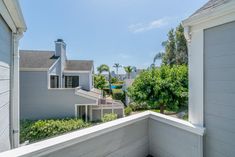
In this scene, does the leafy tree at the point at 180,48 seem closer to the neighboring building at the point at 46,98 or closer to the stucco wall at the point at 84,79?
the stucco wall at the point at 84,79

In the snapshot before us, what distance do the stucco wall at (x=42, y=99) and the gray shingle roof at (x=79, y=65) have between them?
476 cm

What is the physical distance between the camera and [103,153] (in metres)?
→ 1.88

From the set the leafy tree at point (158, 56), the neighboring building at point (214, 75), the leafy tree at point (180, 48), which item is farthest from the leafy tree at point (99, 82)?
the neighboring building at point (214, 75)

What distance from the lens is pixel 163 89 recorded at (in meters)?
10.5

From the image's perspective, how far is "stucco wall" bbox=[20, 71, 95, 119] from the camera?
11.8 m

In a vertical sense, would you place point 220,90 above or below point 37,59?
below

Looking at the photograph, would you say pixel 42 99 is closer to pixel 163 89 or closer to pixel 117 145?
pixel 163 89

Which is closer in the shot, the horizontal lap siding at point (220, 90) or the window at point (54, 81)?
the horizontal lap siding at point (220, 90)

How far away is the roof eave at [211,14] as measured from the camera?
66.2 inches

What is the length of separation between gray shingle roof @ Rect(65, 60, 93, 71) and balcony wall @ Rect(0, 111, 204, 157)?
1464 centimetres

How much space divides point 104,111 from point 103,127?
12.1 m

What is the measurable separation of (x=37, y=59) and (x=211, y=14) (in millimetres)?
14945

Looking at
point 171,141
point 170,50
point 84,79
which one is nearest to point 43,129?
point 84,79

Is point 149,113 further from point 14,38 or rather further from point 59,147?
point 14,38
